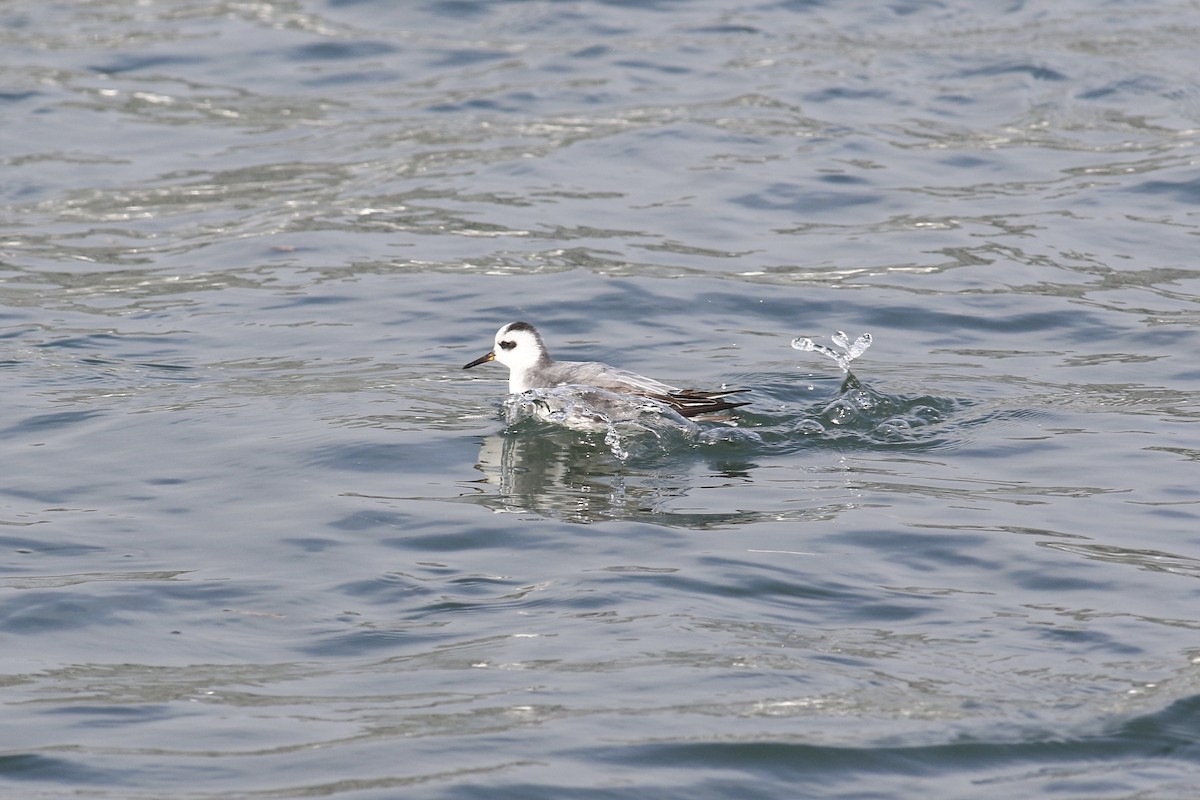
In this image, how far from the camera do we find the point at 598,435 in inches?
381

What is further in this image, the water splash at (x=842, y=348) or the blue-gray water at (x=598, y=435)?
the water splash at (x=842, y=348)

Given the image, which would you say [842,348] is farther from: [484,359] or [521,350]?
[484,359]

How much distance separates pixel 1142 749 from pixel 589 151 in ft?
37.1

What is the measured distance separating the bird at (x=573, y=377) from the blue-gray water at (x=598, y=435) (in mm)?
299

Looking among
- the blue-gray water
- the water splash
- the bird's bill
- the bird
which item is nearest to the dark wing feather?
the bird

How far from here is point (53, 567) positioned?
24.3ft

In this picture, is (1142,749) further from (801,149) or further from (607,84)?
(607,84)

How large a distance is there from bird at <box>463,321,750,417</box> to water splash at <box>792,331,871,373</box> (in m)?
0.62

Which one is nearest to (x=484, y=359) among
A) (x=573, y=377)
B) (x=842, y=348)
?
(x=573, y=377)

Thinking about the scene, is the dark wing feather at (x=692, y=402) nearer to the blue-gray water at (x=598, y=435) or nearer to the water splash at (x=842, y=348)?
the blue-gray water at (x=598, y=435)

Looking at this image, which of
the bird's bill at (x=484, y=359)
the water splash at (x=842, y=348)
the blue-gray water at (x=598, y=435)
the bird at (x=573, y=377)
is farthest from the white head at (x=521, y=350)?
the water splash at (x=842, y=348)

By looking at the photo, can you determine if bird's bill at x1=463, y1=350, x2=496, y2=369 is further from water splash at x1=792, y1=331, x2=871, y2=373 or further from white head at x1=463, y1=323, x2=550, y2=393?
water splash at x1=792, y1=331, x2=871, y2=373

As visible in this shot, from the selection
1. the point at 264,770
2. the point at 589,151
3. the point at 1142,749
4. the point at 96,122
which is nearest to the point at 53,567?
the point at 264,770

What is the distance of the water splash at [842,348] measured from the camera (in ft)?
33.4
